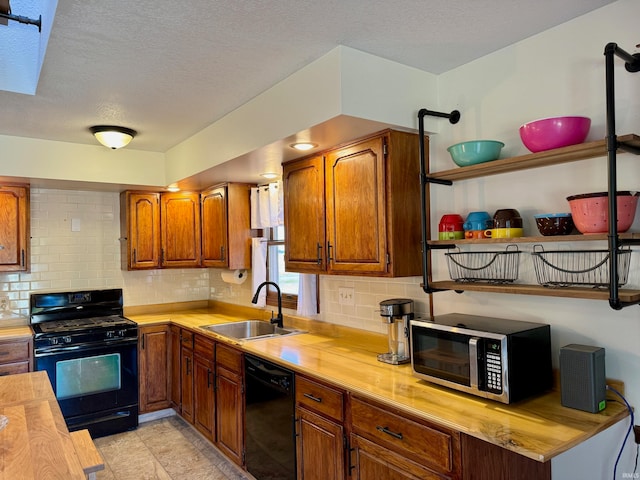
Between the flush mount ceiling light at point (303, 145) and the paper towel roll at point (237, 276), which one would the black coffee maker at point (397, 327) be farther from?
the paper towel roll at point (237, 276)

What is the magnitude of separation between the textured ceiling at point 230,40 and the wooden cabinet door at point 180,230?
5.37ft

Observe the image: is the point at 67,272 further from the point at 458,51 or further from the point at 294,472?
the point at 458,51

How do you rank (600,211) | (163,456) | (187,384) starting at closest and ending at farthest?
(600,211), (163,456), (187,384)

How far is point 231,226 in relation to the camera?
3982mm

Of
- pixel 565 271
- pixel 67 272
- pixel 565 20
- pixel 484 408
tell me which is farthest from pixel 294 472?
pixel 67 272

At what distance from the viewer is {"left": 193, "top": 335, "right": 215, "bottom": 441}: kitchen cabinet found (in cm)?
340

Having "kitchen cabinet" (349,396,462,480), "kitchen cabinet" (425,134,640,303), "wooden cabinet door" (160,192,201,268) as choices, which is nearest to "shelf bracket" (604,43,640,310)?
"kitchen cabinet" (425,134,640,303)

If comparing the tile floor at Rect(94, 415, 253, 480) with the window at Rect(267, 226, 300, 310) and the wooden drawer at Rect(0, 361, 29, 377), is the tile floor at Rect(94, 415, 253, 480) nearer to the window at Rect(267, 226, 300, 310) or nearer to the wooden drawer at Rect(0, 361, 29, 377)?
the wooden drawer at Rect(0, 361, 29, 377)

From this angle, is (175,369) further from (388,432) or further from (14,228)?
(388,432)

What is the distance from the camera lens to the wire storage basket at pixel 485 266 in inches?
83.6

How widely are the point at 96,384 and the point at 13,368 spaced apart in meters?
0.61

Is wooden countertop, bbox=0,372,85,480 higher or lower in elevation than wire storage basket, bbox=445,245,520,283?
lower

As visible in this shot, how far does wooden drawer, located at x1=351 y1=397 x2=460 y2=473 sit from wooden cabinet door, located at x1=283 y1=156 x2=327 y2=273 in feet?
3.31

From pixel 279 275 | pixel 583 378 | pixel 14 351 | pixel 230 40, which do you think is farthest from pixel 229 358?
pixel 583 378
